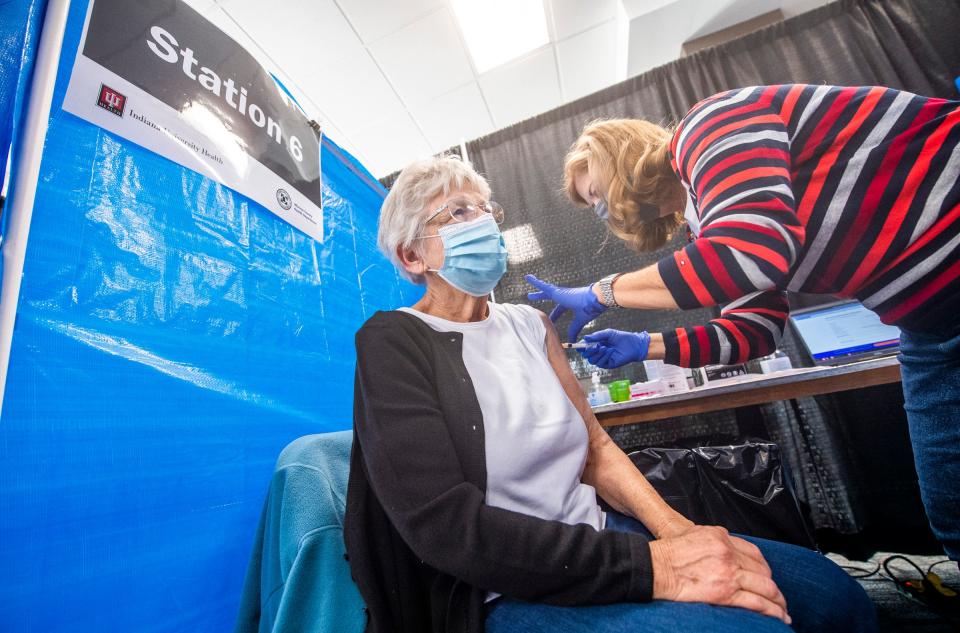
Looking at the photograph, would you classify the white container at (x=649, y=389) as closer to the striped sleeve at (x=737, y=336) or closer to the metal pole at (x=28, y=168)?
the striped sleeve at (x=737, y=336)

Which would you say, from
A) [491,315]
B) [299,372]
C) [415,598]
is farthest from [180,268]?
[415,598]

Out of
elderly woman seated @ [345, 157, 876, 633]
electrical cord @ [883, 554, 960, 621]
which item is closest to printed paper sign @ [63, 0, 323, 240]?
elderly woman seated @ [345, 157, 876, 633]

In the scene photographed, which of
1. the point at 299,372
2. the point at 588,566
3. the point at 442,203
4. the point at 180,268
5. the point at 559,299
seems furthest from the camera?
the point at 559,299

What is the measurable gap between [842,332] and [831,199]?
154 centimetres

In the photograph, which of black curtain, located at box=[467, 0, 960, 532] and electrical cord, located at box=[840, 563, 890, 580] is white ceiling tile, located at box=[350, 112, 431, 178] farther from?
electrical cord, located at box=[840, 563, 890, 580]

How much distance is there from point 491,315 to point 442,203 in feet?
1.09

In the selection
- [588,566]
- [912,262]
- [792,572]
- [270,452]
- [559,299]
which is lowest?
[792,572]

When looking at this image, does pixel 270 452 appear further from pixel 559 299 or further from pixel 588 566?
pixel 559 299

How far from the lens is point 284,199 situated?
1.32 m

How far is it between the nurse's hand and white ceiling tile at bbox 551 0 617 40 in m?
3.27

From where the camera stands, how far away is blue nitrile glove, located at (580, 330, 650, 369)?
55.3 inches

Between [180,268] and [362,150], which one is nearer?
[180,268]

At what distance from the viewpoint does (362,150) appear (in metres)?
3.79

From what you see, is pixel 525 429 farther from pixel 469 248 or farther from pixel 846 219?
pixel 846 219
